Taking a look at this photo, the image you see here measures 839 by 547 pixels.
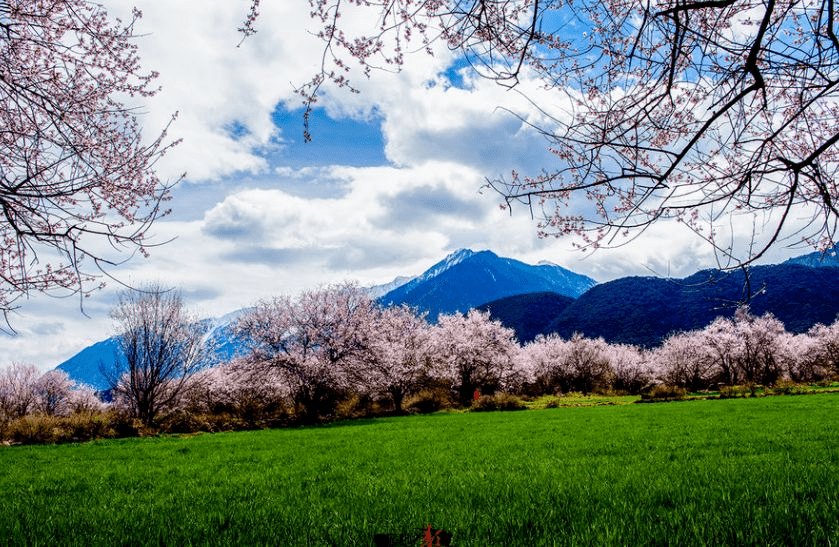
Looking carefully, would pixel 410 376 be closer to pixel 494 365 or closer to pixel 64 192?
pixel 494 365

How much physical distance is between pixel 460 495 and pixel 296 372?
943 inches

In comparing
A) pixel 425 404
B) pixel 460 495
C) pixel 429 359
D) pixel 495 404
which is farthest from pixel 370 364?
pixel 460 495

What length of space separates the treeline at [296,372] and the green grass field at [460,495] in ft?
48.8

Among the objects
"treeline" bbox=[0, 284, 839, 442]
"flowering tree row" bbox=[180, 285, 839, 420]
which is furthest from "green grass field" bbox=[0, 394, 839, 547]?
"treeline" bbox=[0, 284, 839, 442]

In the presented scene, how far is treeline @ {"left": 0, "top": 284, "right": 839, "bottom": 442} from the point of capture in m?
24.9

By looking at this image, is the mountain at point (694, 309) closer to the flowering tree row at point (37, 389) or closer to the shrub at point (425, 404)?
the shrub at point (425, 404)

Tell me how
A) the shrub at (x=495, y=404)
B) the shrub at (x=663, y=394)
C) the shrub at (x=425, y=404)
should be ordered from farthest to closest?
the shrub at (x=663, y=394) < the shrub at (x=425, y=404) < the shrub at (x=495, y=404)

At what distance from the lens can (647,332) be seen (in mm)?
164875

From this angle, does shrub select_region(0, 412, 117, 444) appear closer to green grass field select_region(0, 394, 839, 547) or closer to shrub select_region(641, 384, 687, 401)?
green grass field select_region(0, 394, 839, 547)

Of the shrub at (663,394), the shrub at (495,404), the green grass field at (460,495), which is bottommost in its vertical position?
the shrub at (663,394)

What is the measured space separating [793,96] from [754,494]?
460 cm

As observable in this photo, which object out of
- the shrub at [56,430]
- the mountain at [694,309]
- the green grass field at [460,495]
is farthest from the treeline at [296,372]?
the mountain at [694,309]

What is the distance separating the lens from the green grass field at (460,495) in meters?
4.20

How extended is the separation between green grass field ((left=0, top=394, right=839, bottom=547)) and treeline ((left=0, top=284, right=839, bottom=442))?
14863 millimetres
